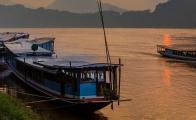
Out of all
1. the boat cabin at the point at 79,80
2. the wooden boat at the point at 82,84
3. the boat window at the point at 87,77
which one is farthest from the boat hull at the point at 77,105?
the boat window at the point at 87,77

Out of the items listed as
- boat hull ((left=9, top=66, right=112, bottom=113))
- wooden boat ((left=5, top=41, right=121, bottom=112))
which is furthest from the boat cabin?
boat hull ((left=9, top=66, right=112, bottom=113))

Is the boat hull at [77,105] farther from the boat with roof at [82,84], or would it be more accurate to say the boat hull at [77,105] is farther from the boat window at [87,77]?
the boat window at [87,77]

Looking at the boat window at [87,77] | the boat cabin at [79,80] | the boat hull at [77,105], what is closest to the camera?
the boat hull at [77,105]

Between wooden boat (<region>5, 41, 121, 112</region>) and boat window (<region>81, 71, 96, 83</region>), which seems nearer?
wooden boat (<region>5, 41, 121, 112</region>)

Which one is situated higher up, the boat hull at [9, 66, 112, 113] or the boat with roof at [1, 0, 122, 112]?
the boat with roof at [1, 0, 122, 112]

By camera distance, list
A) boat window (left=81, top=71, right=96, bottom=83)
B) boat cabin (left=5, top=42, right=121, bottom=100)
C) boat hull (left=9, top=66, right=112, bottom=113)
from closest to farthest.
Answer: boat hull (left=9, top=66, right=112, bottom=113) → boat cabin (left=5, top=42, right=121, bottom=100) → boat window (left=81, top=71, right=96, bottom=83)

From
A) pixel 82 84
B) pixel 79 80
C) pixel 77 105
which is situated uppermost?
pixel 79 80

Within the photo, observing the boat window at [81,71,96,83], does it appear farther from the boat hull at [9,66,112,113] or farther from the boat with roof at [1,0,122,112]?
the boat hull at [9,66,112,113]

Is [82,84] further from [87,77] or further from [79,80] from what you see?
[87,77]

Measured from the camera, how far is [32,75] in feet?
157

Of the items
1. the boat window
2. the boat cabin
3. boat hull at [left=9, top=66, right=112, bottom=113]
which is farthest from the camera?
the boat window

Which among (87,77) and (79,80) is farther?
(87,77)

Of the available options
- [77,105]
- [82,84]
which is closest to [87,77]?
[82,84]

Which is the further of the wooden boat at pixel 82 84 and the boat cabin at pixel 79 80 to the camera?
Answer: the boat cabin at pixel 79 80
